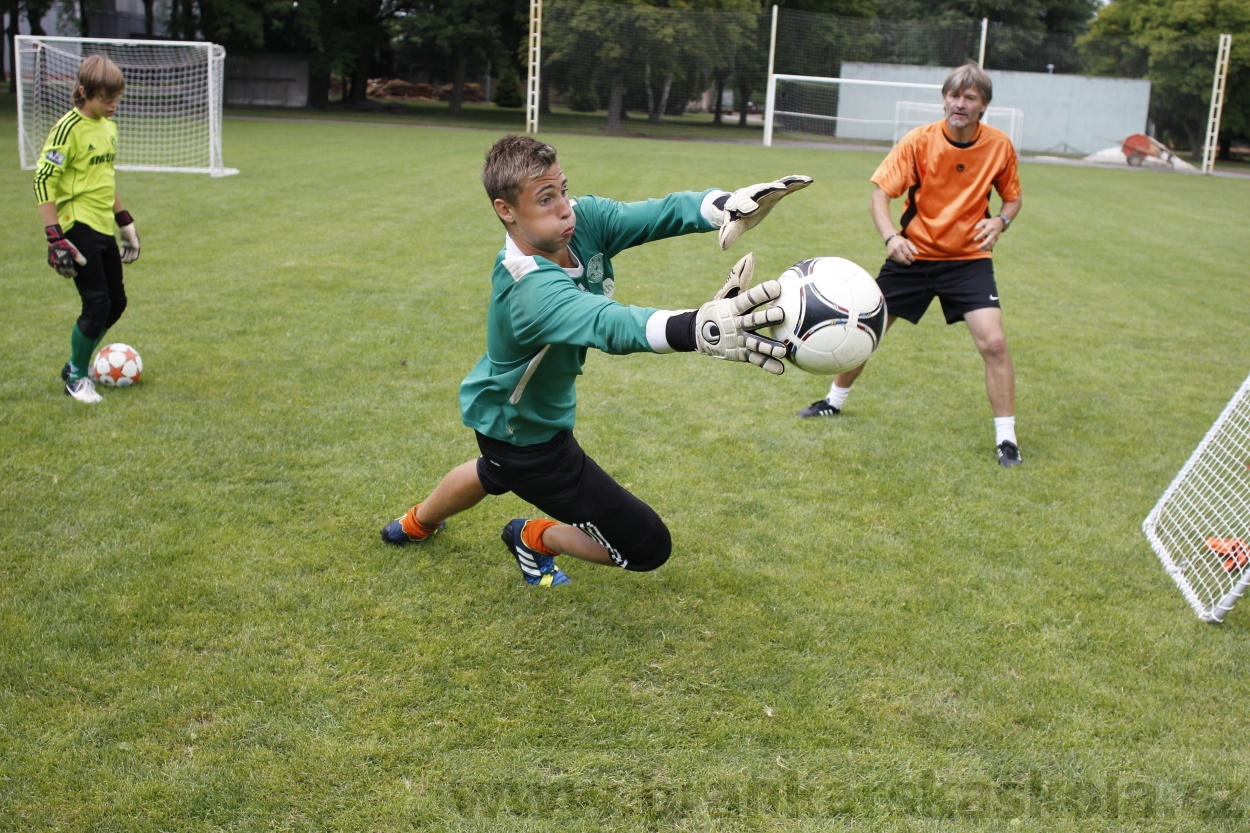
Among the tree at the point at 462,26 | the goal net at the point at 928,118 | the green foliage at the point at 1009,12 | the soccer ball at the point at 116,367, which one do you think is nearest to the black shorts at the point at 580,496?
the soccer ball at the point at 116,367

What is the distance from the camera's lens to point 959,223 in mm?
6031

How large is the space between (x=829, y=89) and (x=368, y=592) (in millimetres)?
33227

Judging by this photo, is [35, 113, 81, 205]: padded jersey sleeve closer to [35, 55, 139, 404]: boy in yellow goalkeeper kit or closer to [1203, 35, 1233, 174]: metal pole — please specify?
[35, 55, 139, 404]: boy in yellow goalkeeper kit

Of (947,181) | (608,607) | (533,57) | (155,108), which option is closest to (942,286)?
(947,181)

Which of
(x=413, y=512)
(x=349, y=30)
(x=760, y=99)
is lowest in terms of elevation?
(x=413, y=512)

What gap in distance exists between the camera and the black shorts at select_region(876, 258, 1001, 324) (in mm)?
6070

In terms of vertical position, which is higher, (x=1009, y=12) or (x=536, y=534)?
(x=1009, y=12)

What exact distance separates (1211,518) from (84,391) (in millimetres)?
Answer: 6438

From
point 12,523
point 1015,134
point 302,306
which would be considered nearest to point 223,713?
point 12,523

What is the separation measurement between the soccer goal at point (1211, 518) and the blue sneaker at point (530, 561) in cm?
275

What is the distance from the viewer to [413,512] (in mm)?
4441

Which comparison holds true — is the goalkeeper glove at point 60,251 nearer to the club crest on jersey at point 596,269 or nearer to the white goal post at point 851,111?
the club crest on jersey at point 596,269

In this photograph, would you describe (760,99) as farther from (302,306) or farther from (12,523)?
(12,523)

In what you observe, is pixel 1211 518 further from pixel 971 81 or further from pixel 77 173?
pixel 77 173
